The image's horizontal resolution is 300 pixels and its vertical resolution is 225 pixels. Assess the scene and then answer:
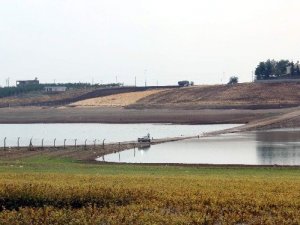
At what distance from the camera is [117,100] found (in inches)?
6225

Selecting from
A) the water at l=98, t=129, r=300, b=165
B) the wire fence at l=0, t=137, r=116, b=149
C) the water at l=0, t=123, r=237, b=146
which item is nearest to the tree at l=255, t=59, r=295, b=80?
the water at l=0, t=123, r=237, b=146

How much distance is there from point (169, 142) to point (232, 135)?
1116 centimetres

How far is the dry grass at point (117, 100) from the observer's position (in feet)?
499

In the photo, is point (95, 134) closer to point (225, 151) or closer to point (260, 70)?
point (225, 151)

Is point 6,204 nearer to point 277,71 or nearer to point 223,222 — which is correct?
point 223,222

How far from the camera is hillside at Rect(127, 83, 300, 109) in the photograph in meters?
127

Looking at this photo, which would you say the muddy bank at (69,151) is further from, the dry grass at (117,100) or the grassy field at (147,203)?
the dry grass at (117,100)

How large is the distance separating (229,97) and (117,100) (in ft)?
101

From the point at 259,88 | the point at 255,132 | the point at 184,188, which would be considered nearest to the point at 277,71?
the point at 259,88

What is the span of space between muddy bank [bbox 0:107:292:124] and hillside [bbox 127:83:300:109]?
290 inches

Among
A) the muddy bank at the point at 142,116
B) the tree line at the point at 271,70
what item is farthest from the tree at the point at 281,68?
the muddy bank at the point at 142,116

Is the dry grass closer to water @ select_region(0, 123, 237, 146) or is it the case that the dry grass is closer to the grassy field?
water @ select_region(0, 123, 237, 146)

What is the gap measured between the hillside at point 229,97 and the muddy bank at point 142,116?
737cm

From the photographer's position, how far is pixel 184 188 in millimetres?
17531
